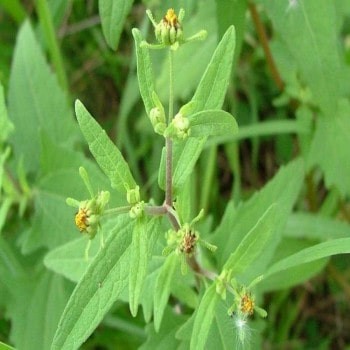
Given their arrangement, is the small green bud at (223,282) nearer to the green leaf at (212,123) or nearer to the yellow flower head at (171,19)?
the green leaf at (212,123)

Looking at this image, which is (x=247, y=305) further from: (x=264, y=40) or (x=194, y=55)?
(x=194, y=55)

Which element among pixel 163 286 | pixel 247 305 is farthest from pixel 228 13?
pixel 247 305

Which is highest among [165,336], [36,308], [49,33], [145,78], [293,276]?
[49,33]

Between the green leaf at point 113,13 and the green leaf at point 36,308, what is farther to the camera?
the green leaf at point 36,308

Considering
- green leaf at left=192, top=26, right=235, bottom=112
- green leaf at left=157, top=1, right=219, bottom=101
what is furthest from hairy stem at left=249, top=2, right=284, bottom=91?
green leaf at left=192, top=26, right=235, bottom=112

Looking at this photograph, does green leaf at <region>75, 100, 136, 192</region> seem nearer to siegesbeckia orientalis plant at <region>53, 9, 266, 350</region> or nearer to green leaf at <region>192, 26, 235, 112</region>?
siegesbeckia orientalis plant at <region>53, 9, 266, 350</region>

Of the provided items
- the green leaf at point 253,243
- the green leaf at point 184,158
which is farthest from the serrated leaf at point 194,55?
the green leaf at point 253,243
